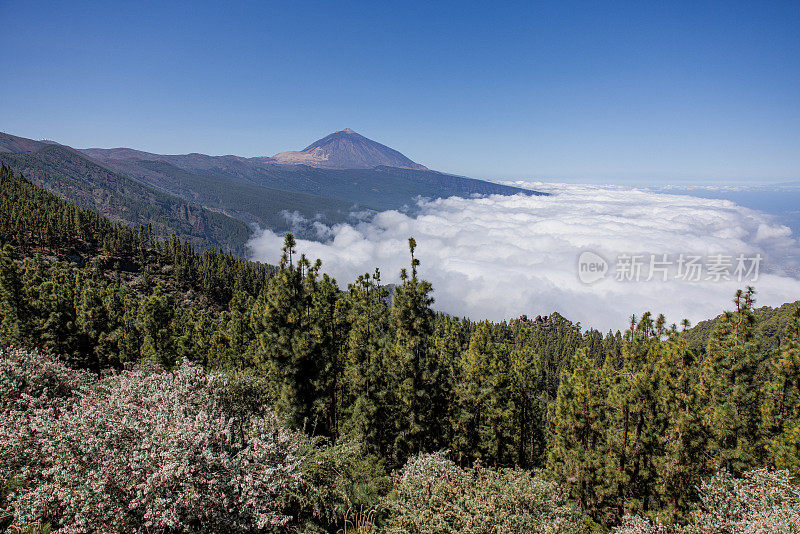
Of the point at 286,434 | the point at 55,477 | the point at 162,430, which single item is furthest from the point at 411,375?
the point at 55,477

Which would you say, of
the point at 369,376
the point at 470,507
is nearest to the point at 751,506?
the point at 470,507

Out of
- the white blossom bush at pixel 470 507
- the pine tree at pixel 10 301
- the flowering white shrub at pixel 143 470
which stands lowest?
the pine tree at pixel 10 301

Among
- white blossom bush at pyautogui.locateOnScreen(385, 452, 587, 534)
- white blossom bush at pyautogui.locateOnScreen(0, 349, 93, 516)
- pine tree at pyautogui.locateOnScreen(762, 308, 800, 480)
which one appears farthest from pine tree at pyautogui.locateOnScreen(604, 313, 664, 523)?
white blossom bush at pyautogui.locateOnScreen(0, 349, 93, 516)

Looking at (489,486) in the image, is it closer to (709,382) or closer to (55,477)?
(55,477)

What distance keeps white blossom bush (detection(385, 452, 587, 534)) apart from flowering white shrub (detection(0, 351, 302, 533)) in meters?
3.68

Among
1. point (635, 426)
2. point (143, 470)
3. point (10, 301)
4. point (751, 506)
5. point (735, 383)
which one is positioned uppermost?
point (143, 470)

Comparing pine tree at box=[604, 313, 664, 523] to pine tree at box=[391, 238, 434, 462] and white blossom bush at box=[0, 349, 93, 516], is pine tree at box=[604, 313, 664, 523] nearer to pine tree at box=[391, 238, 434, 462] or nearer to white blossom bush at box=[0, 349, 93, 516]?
pine tree at box=[391, 238, 434, 462]

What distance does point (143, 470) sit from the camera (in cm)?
917

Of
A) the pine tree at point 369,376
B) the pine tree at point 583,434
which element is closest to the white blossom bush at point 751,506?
the pine tree at point 583,434

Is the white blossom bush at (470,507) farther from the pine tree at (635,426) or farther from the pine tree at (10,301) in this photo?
the pine tree at (10,301)

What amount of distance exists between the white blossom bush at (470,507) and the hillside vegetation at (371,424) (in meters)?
0.09

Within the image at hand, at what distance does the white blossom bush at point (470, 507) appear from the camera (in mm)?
10297

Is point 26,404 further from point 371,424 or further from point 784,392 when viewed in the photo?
point 784,392

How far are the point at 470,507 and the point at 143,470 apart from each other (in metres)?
8.75
